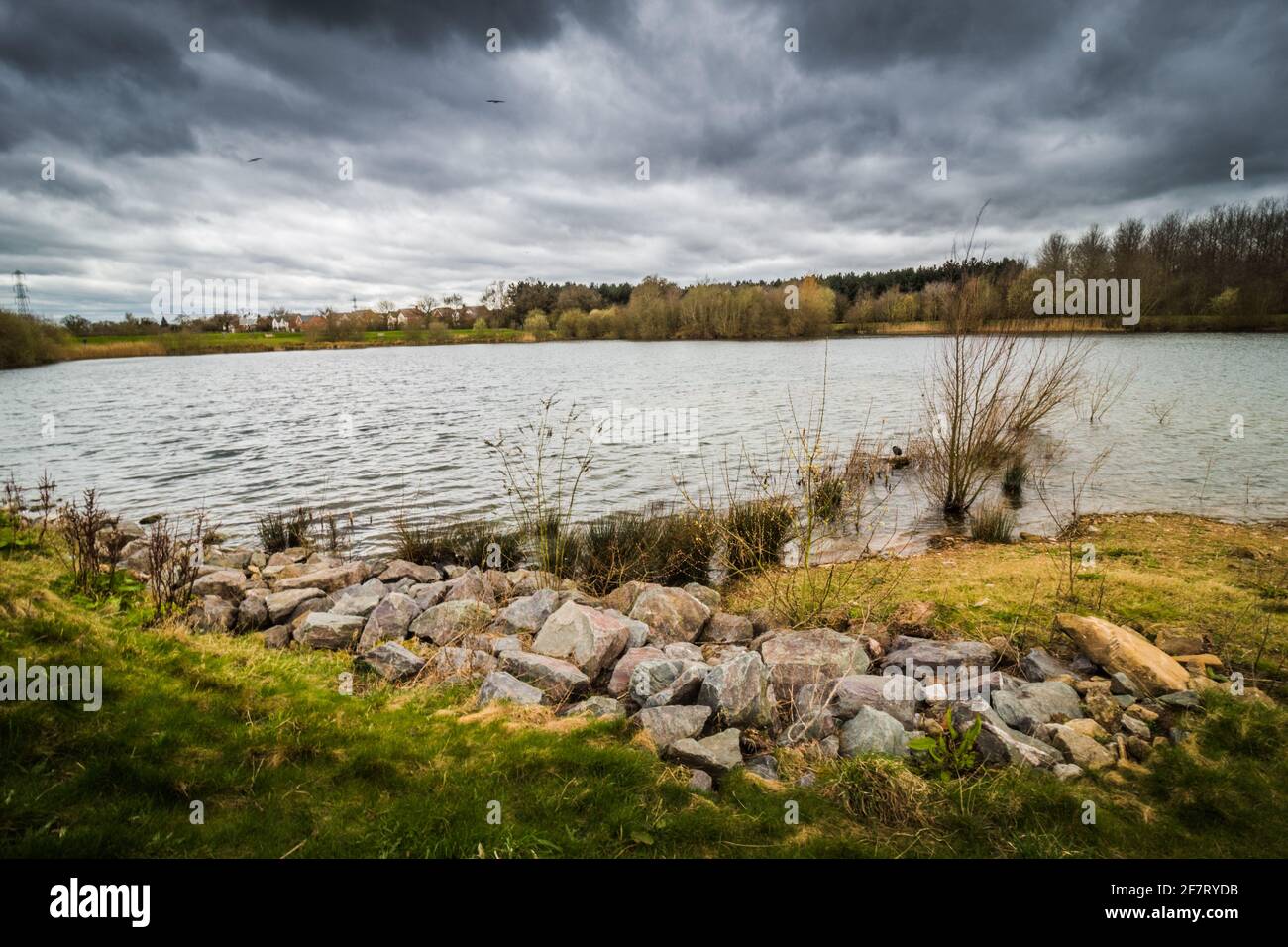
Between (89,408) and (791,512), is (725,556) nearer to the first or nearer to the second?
(791,512)

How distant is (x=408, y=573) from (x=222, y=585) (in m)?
2.14

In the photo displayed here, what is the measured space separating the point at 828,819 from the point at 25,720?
4274 mm

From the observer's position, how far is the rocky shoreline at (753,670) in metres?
3.88

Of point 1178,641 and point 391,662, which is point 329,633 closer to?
point 391,662

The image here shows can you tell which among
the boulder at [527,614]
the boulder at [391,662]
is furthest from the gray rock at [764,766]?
the boulder at [391,662]

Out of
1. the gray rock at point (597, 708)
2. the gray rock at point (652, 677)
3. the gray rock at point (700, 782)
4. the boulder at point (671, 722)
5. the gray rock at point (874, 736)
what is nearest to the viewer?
the gray rock at point (700, 782)

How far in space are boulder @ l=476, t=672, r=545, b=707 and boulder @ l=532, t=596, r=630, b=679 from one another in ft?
2.34

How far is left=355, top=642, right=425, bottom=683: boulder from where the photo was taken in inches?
201

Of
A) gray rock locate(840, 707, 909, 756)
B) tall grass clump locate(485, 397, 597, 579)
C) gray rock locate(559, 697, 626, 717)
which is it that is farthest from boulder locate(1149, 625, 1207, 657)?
tall grass clump locate(485, 397, 597, 579)

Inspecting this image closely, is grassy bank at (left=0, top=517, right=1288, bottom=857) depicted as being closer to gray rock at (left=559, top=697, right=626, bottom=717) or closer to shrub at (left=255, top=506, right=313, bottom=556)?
gray rock at (left=559, top=697, right=626, bottom=717)

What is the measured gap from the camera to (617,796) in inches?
127

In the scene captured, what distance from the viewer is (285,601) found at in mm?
6965

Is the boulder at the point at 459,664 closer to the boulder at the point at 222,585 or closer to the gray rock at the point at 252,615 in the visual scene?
the gray rock at the point at 252,615

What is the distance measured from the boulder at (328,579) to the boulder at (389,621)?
68.9 inches
